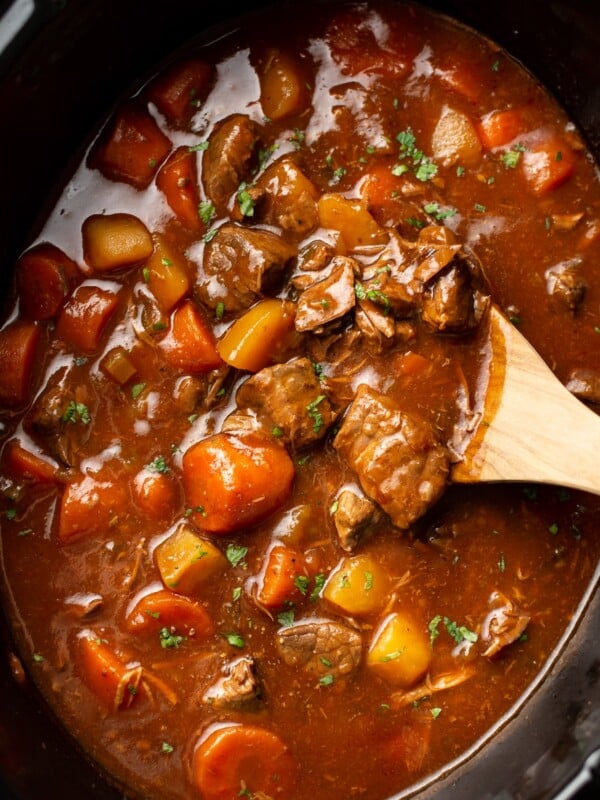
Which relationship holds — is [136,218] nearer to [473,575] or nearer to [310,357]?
[310,357]

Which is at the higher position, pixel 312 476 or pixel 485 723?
pixel 312 476

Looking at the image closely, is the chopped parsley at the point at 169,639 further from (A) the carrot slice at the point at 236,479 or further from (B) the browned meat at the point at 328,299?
(B) the browned meat at the point at 328,299

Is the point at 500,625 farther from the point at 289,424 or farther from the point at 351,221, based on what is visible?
the point at 351,221

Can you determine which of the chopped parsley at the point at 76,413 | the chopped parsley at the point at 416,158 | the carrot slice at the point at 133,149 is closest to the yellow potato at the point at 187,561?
the chopped parsley at the point at 76,413

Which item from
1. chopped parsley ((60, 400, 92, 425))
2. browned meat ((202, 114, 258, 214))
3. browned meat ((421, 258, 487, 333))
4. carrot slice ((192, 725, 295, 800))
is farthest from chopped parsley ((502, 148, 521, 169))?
carrot slice ((192, 725, 295, 800))

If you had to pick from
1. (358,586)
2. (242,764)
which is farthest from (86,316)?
(242,764)

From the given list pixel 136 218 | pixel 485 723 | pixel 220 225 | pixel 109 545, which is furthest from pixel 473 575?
pixel 136 218
